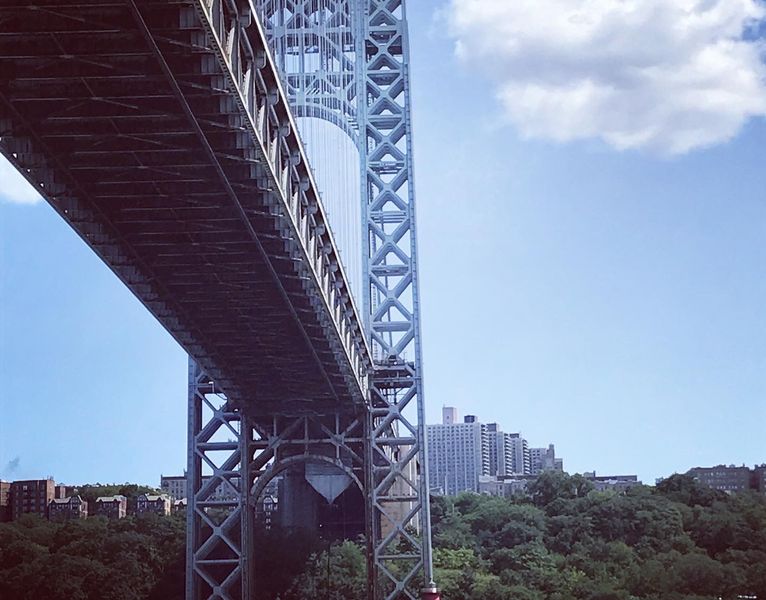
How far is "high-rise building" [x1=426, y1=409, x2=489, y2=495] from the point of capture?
193 metres

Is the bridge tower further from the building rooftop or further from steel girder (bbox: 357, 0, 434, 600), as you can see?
the building rooftop

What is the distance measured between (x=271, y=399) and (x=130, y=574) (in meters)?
10.2

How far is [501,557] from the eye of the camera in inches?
2270

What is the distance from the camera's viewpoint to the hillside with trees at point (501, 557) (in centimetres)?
4959

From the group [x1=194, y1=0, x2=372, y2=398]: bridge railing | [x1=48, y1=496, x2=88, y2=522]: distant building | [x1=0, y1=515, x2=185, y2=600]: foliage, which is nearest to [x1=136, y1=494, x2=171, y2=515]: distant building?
[x1=48, y1=496, x2=88, y2=522]: distant building

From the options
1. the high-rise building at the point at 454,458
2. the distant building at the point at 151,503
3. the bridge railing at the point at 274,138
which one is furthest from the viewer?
the high-rise building at the point at 454,458

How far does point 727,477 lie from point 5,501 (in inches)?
1745

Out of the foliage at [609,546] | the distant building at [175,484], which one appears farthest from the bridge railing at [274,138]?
the distant building at [175,484]

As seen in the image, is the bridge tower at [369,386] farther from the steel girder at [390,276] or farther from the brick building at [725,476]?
the brick building at [725,476]

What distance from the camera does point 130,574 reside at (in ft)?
168

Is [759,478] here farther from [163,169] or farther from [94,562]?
[163,169]

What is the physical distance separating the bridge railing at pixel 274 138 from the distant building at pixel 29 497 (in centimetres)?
4637

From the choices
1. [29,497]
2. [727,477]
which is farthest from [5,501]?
[727,477]

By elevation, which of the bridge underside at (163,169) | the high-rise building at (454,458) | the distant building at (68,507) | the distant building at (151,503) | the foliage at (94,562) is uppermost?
the high-rise building at (454,458)
